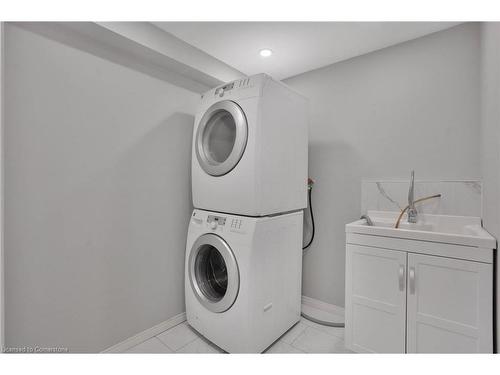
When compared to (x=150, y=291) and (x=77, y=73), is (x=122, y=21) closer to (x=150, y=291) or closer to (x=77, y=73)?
(x=77, y=73)

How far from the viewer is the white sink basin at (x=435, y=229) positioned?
1.21 meters

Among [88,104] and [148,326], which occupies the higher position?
[88,104]

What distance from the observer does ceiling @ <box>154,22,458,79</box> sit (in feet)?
5.32

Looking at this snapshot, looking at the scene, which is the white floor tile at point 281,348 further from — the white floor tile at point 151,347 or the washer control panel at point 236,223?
the washer control panel at point 236,223

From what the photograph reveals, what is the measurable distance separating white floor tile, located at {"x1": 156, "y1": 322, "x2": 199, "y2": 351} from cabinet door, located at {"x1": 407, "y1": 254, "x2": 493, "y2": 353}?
1.43 meters

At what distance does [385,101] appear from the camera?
6.21 feet

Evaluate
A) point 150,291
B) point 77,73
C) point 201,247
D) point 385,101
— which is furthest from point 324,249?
point 77,73

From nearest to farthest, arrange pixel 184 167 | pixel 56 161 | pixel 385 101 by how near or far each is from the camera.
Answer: pixel 56 161 → pixel 385 101 → pixel 184 167

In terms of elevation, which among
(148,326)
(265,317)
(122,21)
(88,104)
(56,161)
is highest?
(122,21)

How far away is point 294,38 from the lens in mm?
1753

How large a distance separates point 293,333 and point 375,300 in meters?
0.71

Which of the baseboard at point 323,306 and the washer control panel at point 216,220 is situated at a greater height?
the washer control panel at point 216,220

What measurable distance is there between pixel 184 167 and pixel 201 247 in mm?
704

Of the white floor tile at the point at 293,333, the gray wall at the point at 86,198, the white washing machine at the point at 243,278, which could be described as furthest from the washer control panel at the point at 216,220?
the white floor tile at the point at 293,333
